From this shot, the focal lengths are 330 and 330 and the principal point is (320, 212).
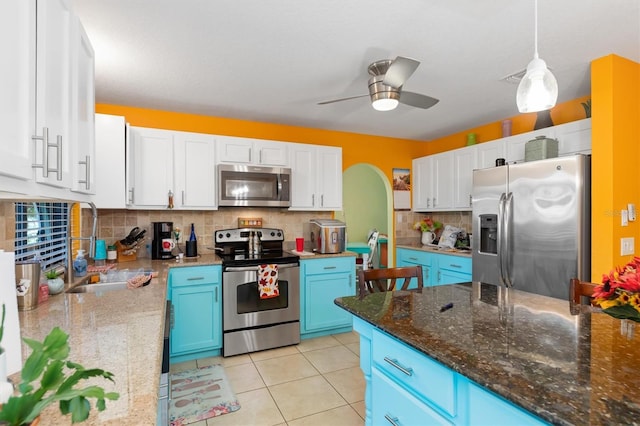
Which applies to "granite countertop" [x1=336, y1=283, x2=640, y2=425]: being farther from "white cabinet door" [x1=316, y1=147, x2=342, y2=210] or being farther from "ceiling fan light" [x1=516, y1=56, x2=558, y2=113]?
"white cabinet door" [x1=316, y1=147, x2=342, y2=210]

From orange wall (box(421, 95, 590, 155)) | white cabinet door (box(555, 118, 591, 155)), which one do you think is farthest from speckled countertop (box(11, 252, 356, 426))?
orange wall (box(421, 95, 590, 155))

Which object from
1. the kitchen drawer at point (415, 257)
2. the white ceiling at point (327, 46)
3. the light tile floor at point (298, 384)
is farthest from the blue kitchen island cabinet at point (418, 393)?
the kitchen drawer at point (415, 257)

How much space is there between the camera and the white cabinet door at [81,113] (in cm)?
129

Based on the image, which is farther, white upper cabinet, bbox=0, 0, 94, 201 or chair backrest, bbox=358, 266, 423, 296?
chair backrest, bbox=358, 266, 423, 296

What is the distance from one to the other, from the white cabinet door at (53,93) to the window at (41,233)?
108 centimetres

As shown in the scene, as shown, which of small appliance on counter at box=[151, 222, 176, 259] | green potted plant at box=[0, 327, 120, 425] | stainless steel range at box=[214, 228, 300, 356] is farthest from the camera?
small appliance on counter at box=[151, 222, 176, 259]

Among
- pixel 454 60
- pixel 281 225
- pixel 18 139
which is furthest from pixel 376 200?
pixel 18 139

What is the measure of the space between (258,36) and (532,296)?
2.17m

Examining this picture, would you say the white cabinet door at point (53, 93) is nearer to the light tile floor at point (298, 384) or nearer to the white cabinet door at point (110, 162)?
the white cabinet door at point (110, 162)

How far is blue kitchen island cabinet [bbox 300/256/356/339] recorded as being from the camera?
135 inches

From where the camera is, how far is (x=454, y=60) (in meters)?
2.38

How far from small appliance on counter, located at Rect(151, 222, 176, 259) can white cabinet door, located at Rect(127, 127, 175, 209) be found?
0.20 meters

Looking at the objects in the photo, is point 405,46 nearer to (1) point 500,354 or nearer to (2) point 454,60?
(2) point 454,60

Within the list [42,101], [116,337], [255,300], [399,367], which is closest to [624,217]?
[399,367]
